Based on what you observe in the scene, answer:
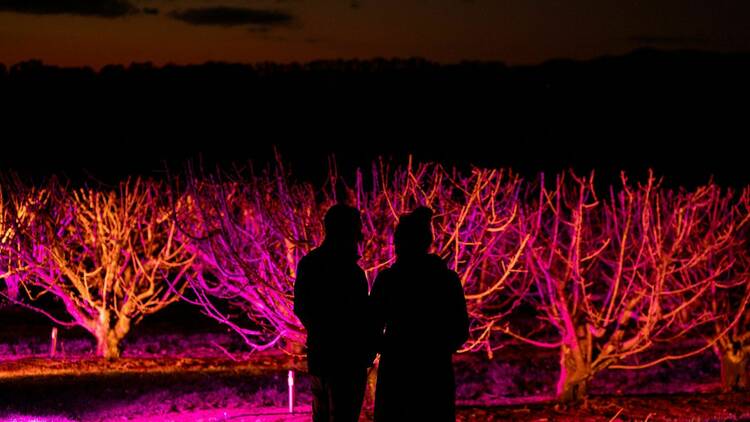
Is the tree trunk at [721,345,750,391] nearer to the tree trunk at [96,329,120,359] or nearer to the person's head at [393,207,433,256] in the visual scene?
the tree trunk at [96,329,120,359]

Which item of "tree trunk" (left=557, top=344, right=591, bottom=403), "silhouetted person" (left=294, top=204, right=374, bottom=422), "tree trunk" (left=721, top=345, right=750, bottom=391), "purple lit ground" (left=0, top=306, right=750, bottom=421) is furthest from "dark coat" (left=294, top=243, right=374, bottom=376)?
"tree trunk" (left=721, top=345, right=750, bottom=391)

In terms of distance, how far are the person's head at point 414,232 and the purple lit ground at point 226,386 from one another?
17.9 ft

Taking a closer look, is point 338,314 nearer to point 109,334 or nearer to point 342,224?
point 342,224

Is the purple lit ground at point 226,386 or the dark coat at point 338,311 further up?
the dark coat at point 338,311

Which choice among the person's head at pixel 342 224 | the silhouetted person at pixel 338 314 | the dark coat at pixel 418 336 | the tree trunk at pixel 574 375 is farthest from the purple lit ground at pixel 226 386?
the person's head at pixel 342 224

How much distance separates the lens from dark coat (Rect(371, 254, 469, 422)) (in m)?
5.70

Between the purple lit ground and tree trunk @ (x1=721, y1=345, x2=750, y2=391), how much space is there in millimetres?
593

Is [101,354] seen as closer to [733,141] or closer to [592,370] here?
[592,370]

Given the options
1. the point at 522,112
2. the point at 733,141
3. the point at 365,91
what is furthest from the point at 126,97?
the point at 733,141

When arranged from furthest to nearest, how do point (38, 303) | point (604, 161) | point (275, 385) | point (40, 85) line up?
point (40, 85) < point (604, 161) < point (38, 303) < point (275, 385)

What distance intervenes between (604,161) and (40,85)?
3494 centimetres

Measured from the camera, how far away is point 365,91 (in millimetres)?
67875

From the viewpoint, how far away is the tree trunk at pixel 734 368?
612 inches

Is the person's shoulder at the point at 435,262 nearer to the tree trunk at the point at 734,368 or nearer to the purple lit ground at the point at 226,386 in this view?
the purple lit ground at the point at 226,386
